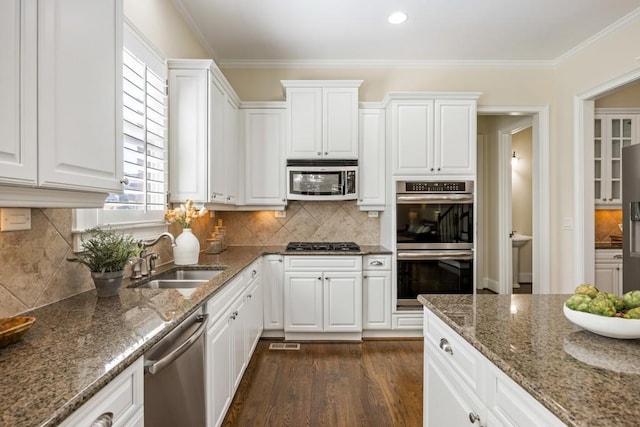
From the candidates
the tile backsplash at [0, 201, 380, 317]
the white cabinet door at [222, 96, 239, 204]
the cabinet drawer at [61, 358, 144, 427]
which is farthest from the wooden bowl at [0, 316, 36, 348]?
the white cabinet door at [222, 96, 239, 204]

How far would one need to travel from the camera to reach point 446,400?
1337 mm

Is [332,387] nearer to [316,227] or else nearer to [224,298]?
[224,298]

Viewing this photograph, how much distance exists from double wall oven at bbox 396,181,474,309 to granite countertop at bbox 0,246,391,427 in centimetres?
212

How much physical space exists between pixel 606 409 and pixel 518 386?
199 mm

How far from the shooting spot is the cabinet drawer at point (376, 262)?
3.36 meters

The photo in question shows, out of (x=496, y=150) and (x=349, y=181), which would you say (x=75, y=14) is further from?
(x=496, y=150)

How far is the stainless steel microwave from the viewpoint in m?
3.44

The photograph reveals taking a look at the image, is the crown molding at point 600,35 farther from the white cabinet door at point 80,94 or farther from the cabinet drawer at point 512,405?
the white cabinet door at point 80,94

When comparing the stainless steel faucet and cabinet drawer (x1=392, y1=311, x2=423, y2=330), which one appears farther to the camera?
cabinet drawer (x1=392, y1=311, x2=423, y2=330)

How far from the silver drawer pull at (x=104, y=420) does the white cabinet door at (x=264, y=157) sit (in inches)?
110

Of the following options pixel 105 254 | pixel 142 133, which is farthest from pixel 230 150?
pixel 105 254

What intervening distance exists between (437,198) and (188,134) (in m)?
2.31

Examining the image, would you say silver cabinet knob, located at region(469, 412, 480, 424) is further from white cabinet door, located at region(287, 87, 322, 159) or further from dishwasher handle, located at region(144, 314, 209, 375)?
white cabinet door, located at region(287, 87, 322, 159)

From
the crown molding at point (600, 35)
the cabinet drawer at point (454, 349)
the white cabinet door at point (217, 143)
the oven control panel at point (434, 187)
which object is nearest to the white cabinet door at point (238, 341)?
the white cabinet door at point (217, 143)
